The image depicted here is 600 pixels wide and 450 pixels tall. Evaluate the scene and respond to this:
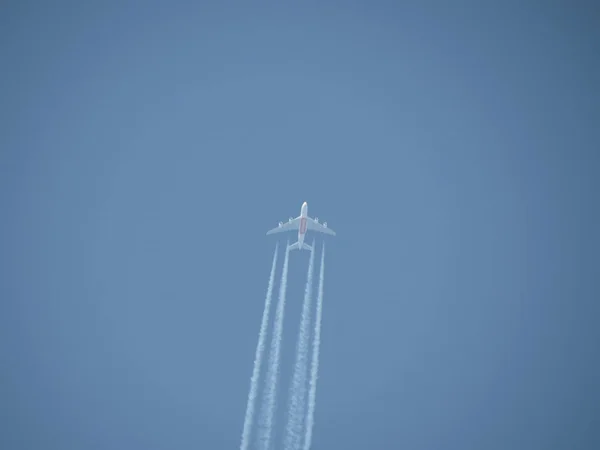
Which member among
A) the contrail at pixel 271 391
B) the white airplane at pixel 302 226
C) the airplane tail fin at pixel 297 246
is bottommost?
the contrail at pixel 271 391

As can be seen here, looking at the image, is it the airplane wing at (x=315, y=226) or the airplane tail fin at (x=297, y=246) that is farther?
the airplane wing at (x=315, y=226)

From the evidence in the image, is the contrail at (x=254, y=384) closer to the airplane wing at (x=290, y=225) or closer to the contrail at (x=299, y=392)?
the contrail at (x=299, y=392)

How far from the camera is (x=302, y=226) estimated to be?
221 ft

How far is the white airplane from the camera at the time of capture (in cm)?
6744

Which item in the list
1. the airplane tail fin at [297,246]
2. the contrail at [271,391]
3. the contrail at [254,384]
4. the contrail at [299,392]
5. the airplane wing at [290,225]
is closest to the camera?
the contrail at [254,384]

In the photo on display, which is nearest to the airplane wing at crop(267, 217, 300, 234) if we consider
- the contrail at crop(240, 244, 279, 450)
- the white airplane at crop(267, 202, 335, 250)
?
the white airplane at crop(267, 202, 335, 250)

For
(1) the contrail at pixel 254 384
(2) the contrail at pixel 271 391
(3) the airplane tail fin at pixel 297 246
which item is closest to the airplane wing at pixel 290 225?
(3) the airplane tail fin at pixel 297 246

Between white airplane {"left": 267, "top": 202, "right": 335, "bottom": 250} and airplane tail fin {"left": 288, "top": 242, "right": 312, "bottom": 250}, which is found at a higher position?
white airplane {"left": 267, "top": 202, "right": 335, "bottom": 250}

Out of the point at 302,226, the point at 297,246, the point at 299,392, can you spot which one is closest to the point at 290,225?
the point at 302,226

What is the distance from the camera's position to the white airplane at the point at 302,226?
67438 mm

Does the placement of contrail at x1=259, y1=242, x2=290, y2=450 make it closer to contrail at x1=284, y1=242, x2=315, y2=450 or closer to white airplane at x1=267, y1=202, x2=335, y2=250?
contrail at x1=284, y1=242, x2=315, y2=450

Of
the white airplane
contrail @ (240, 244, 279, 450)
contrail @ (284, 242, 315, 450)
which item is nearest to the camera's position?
contrail @ (240, 244, 279, 450)

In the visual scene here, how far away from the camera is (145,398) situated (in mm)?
82188

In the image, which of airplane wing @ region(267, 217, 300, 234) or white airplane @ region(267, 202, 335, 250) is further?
airplane wing @ region(267, 217, 300, 234)
